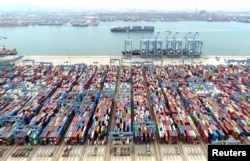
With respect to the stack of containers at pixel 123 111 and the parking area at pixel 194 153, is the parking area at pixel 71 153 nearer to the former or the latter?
the stack of containers at pixel 123 111

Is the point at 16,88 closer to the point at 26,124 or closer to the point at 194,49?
the point at 26,124

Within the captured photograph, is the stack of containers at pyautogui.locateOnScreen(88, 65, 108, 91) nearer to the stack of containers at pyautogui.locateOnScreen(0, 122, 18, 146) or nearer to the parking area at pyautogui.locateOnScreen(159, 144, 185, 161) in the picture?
the stack of containers at pyautogui.locateOnScreen(0, 122, 18, 146)

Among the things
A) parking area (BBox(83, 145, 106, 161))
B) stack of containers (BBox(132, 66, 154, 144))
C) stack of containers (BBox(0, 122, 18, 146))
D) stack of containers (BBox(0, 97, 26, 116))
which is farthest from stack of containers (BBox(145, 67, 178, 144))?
stack of containers (BBox(0, 97, 26, 116))

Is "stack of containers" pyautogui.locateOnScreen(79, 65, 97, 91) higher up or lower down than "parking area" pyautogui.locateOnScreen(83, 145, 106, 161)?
higher up

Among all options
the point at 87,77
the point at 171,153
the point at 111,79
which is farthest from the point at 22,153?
the point at 87,77

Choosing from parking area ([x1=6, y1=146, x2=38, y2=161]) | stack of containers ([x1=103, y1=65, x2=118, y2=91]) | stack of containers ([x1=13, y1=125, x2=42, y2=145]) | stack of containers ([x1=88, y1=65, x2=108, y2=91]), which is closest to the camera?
parking area ([x1=6, y1=146, x2=38, y2=161])

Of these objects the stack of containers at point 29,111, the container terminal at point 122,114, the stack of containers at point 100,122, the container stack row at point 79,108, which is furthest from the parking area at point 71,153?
the stack of containers at point 29,111
